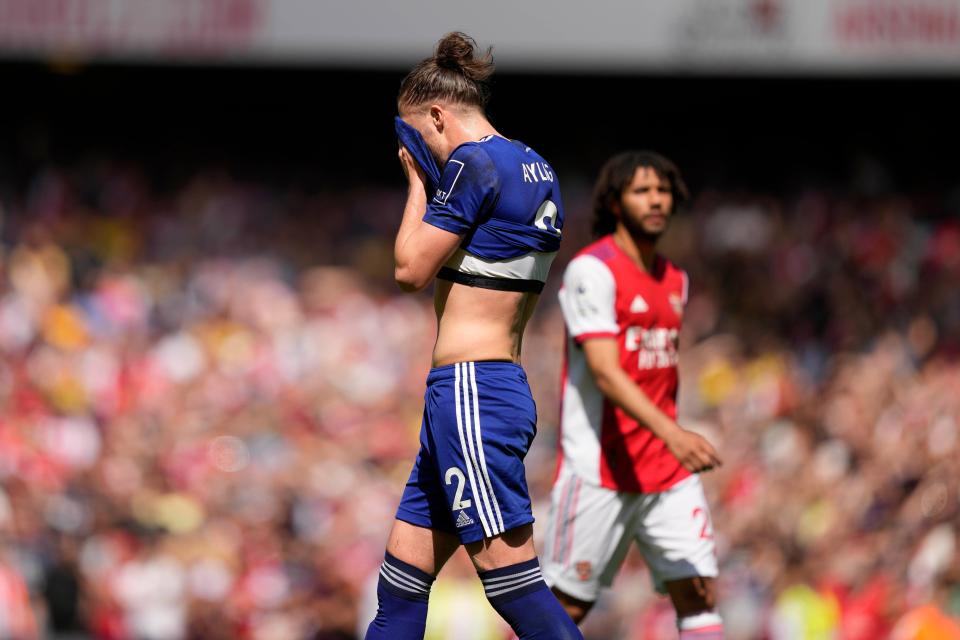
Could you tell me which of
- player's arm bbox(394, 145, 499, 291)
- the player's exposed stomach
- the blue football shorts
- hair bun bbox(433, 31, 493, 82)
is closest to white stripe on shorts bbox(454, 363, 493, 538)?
the blue football shorts

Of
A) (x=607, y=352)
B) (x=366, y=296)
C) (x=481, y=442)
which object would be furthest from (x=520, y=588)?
(x=366, y=296)

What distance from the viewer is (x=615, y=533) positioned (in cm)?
560

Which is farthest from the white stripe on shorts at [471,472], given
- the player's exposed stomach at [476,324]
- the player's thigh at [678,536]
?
the player's thigh at [678,536]

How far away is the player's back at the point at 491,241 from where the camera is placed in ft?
13.9

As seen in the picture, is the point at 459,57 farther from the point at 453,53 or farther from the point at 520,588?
the point at 520,588

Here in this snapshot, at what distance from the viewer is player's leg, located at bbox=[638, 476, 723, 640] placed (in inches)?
216

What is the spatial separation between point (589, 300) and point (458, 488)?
1.44m

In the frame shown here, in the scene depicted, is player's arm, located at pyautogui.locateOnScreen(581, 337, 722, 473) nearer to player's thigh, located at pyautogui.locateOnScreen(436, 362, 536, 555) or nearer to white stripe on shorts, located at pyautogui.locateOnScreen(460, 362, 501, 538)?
player's thigh, located at pyautogui.locateOnScreen(436, 362, 536, 555)

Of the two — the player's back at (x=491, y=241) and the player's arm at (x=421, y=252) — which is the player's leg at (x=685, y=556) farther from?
the player's arm at (x=421, y=252)

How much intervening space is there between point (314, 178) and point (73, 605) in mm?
5101

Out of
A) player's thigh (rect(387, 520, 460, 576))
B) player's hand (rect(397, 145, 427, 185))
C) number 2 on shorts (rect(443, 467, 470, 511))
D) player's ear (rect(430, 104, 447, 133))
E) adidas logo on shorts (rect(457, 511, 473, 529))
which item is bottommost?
player's thigh (rect(387, 520, 460, 576))

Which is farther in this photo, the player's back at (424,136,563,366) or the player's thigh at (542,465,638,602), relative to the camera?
the player's thigh at (542,465,638,602)

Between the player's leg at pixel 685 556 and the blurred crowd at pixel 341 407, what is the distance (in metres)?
2.65

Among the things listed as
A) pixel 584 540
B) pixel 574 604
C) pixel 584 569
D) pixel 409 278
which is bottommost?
pixel 574 604
